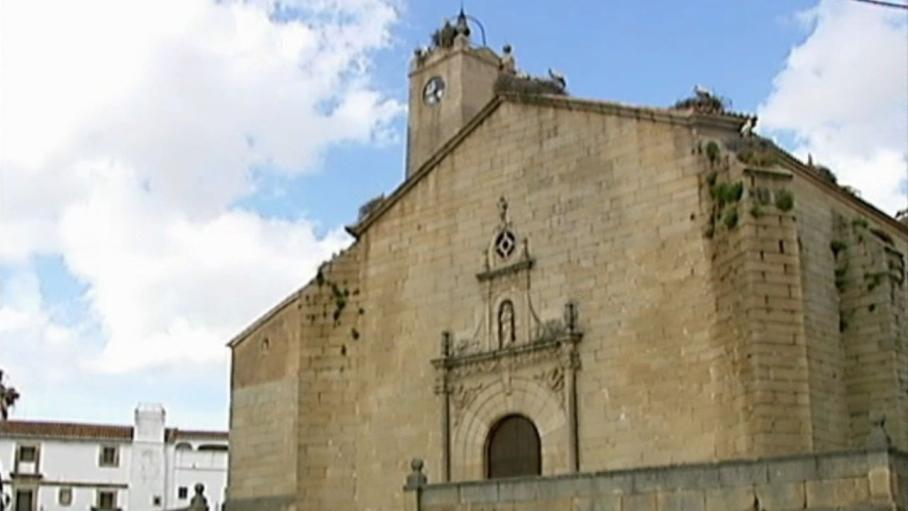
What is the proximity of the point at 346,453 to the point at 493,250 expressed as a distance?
427 cm

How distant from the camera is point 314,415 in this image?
68.5ft

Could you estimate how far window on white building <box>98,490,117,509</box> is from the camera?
4541 cm

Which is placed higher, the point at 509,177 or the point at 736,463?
the point at 509,177

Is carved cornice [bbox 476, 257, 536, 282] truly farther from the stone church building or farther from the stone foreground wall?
the stone foreground wall

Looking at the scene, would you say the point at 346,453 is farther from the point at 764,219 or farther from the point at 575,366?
the point at 764,219

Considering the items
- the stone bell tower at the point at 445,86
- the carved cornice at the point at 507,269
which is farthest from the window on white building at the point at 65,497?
the carved cornice at the point at 507,269

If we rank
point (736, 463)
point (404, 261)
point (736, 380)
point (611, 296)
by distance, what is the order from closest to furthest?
point (736, 463)
point (736, 380)
point (611, 296)
point (404, 261)

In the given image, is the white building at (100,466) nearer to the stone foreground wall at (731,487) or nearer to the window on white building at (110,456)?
the window on white building at (110,456)

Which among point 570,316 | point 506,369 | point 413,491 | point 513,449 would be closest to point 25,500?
point 513,449

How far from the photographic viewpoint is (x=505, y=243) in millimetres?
19594

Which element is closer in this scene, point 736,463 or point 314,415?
point 736,463

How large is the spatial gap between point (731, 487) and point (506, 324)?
8.05 metres

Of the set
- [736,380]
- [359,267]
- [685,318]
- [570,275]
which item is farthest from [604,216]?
[359,267]

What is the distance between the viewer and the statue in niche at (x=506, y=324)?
62.6 feet
